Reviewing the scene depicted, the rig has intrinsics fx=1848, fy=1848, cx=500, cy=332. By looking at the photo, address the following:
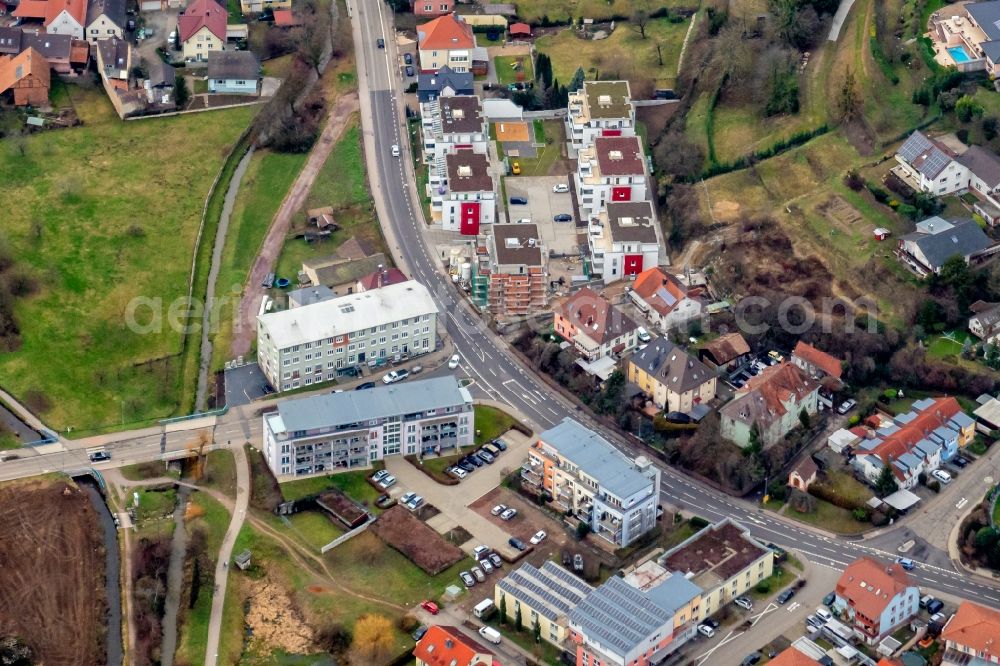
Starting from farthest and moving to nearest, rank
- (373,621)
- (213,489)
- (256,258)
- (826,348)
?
(256,258) < (826,348) < (213,489) < (373,621)

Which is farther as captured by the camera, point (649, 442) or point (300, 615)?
point (649, 442)

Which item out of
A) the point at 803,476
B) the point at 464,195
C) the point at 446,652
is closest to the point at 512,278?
the point at 464,195

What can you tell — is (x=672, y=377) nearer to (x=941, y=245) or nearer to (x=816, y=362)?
(x=816, y=362)

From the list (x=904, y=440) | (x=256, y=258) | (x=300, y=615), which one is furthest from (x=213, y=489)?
(x=904, y=440)

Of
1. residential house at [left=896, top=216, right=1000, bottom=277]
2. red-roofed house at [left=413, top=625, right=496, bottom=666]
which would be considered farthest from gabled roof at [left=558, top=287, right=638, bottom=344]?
red-roofed house at [left=413, top=625, right=496, bottom=666]

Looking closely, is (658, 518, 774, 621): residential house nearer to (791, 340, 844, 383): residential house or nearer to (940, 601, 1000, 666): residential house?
(940, 601, 1000, 666): residential house

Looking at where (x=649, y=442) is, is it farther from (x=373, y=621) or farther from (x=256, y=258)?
(x=256, y=258)
